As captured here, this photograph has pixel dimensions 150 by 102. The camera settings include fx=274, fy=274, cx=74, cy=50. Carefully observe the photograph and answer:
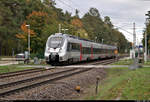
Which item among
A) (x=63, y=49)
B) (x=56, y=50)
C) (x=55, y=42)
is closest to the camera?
(x=63, y=49)

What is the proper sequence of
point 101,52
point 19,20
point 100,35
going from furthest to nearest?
point 19,20
point 100,35
point 101,52

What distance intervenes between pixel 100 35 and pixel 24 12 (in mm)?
27055

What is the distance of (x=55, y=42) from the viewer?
2897 centimetres

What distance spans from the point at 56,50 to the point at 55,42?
38.4 inches

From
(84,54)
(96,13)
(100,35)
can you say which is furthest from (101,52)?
(96,13)

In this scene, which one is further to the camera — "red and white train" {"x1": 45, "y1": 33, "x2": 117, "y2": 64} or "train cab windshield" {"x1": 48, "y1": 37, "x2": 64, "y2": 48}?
"train cab windshield" {"x1": 48, "y1": 37, "x2": 64, "y2": 48}

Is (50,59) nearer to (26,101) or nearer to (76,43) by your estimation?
(76,43)

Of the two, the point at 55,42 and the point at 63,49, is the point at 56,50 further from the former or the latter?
the point at 55,42

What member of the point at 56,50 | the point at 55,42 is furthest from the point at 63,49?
the point at 55,42

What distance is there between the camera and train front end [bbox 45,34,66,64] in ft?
92.6

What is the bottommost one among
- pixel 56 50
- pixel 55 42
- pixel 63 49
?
pixel 56 50

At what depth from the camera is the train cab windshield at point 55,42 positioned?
1130 inches

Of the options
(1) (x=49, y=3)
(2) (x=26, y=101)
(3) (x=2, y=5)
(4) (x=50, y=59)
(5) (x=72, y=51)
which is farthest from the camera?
(1) (x=49, y=3)

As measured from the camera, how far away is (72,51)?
30578 millimetres
